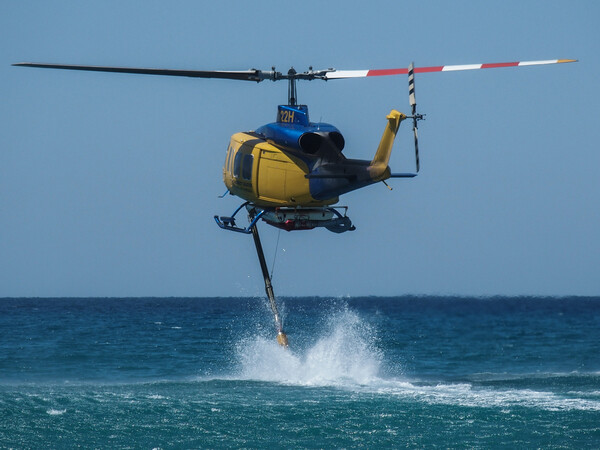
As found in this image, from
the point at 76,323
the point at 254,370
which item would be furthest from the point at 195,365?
the point at 76,323

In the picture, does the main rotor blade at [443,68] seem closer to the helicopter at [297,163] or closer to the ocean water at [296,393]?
the helicopter at [297,163]

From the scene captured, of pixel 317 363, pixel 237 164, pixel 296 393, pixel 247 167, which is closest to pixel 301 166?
pixel 247 167

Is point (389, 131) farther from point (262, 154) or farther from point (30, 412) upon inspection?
point (30, 412)

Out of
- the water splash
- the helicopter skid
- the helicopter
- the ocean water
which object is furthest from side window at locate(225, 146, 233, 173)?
the water splash

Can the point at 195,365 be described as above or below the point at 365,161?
below

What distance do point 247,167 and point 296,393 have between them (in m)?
8.04

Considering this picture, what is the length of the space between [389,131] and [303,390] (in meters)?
11.0

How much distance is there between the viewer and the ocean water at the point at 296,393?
79.8ft

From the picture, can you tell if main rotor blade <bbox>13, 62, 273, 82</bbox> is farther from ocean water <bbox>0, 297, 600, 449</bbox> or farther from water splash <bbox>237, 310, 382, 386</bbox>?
water splash <bbox>237, 310, 382, 386</bbox>


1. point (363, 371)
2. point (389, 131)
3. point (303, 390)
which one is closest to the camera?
point (389, 131)

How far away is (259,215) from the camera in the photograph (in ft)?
80.5

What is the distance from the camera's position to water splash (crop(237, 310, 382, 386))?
108 ft

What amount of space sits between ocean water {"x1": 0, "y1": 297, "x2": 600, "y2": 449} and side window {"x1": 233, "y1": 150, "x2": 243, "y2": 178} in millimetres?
6086

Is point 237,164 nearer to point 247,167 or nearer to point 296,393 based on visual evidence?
point 247,167
